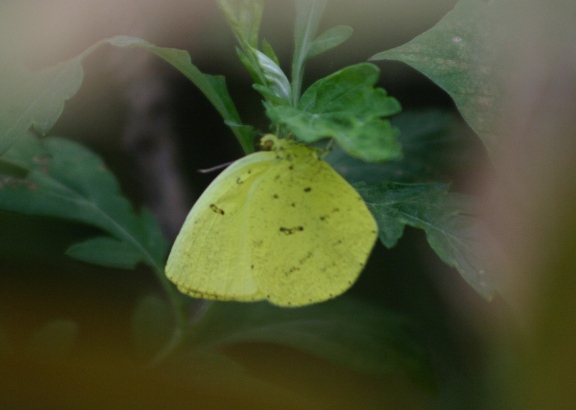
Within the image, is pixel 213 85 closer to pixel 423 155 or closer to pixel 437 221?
pixel 437 221

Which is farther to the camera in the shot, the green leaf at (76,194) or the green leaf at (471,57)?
the green leaf at (76,194)

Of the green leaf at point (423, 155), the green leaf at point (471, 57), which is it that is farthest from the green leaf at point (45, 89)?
the green leaf at point (423, 155)

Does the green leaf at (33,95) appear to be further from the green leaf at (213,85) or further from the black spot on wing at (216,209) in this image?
the black spot on wing at (216,209)

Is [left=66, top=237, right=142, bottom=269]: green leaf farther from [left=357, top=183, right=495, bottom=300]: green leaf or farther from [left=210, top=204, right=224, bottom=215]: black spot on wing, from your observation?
[left=357, top=183, right=495, bottom=300]: green leaf

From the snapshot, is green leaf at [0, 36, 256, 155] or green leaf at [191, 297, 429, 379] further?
green leaf at [191, 297, 429, 379]

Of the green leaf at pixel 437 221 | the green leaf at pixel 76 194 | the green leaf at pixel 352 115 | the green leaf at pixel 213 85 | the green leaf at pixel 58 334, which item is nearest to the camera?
the green leaf at pixel 352 115

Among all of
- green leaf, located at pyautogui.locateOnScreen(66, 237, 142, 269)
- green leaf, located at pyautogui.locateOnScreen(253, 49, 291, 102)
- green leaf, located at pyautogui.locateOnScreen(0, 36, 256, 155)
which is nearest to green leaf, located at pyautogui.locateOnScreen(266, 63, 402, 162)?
green leaf, located at pyautogui.locateOnScreen(253, 49, 291, 102)

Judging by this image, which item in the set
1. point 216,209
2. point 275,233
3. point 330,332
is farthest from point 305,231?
point 330,332
